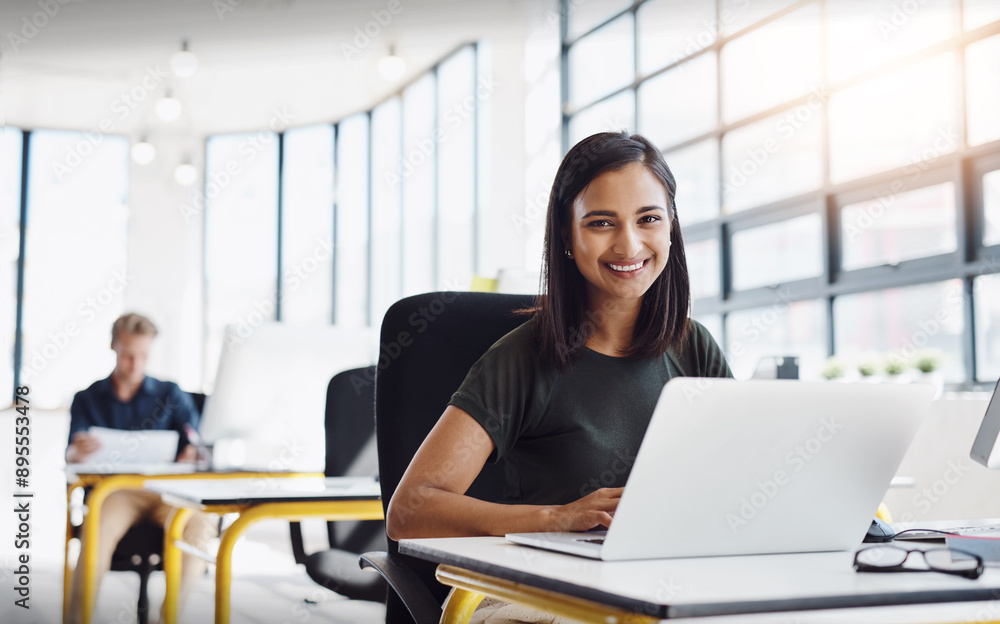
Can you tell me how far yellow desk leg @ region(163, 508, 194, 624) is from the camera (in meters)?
2.50

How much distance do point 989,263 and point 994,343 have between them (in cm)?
27

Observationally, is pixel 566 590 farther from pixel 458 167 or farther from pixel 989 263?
pixel 458 167

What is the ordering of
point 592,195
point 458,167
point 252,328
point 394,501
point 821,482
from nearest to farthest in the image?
point 821,482 → point 394,501 → point 592,195 → point 252,328 → point 458,167

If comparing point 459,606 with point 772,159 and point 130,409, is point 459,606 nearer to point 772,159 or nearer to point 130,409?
point 130,409

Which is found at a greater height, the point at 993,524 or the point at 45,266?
the point at 45,266

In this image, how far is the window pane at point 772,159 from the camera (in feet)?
13.2

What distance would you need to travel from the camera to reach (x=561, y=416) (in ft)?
4.47

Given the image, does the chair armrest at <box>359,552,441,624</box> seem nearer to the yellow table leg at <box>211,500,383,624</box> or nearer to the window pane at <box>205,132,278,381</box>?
the yellow table leg at <box>211,500,383,624</box>

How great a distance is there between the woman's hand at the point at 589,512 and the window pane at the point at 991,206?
267 centimetres

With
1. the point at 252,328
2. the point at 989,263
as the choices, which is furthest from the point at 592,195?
the point at 989,263

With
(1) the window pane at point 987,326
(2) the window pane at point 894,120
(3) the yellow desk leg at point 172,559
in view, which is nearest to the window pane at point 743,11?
(2) the window pane at point 894,120

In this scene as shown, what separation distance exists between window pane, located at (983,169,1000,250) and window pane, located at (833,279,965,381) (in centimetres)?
19

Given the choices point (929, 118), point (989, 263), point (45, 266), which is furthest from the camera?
point (45, 266)

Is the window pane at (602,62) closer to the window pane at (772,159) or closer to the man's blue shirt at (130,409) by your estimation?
the window pane at (772,159)
